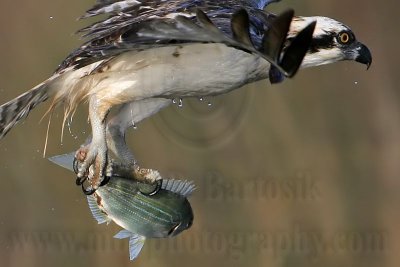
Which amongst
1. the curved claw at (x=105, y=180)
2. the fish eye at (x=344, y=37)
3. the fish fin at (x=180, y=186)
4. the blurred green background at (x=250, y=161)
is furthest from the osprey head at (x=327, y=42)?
the blurred green background at (x=250, y=161)

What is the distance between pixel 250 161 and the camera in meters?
3.81

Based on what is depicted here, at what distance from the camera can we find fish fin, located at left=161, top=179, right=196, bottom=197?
1.72m

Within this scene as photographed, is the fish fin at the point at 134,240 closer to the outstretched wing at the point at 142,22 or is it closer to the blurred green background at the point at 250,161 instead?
the outstretched wing at the point at 142,22

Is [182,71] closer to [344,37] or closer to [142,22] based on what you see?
[142,22]

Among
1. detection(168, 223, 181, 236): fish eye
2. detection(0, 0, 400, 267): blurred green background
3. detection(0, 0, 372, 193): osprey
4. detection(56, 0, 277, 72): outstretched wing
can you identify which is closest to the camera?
detection(56, 0, 277, 72): outstretched wing

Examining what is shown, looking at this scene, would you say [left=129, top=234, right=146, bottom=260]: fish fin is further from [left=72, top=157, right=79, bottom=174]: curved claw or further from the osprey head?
the osprey head

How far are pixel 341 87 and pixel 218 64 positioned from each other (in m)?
2.21

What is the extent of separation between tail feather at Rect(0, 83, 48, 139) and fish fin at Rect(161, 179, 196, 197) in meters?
0.27

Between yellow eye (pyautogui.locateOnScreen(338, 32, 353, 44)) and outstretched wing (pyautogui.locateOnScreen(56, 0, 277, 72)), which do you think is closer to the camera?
outstretched wing (pyautogui.locateOnScreen(56, 0, 277, 72))

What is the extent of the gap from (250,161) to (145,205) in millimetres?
2117

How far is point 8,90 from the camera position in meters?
3.58

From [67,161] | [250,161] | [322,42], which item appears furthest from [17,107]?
[250,161]

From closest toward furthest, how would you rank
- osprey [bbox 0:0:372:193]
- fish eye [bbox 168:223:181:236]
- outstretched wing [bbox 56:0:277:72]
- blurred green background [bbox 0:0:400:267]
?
outstretched wing [bbox 56:0:277:72], osprey [bbox 0:0:372:193], fish eye [bbox 168:223:181:236], blurred green background [bbox 0:0:400:267]

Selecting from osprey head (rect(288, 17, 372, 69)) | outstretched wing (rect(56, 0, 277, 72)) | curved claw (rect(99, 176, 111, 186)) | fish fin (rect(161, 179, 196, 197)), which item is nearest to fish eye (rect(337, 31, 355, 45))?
osprey head (rect(288, 17, 372, 69))
